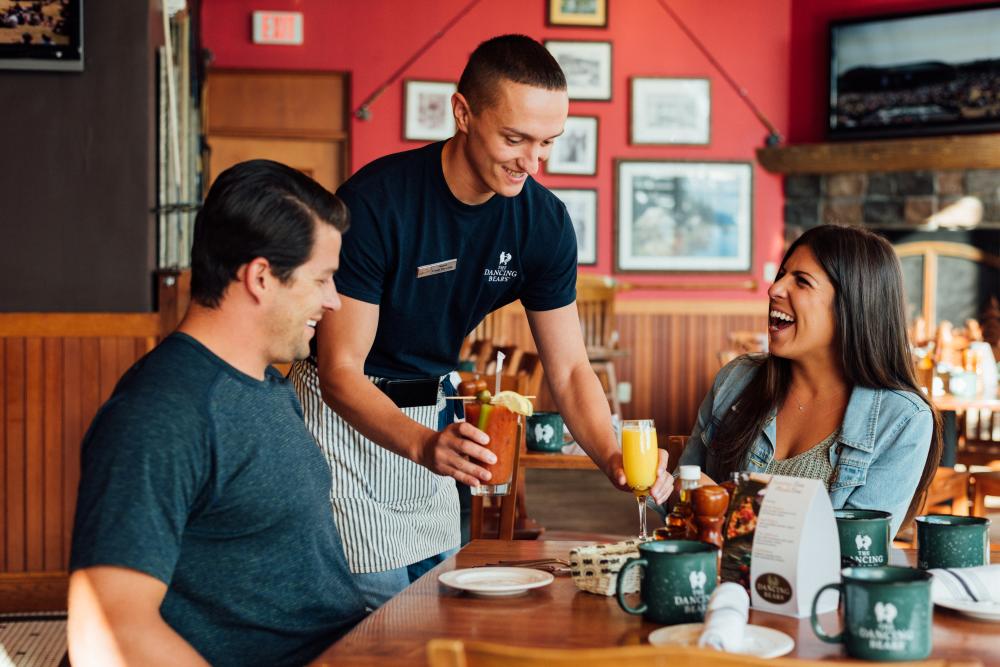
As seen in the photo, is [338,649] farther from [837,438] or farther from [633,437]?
[837,438]

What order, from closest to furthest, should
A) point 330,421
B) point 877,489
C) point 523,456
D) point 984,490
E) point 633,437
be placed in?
1. point 633,437
2. point 877,489
3. point 330,421
4. point 523,456
5. point 984,490

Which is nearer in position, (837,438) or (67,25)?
(837,438)

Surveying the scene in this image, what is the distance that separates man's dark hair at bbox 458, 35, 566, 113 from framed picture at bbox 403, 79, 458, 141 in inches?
253

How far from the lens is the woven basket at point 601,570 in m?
1.62

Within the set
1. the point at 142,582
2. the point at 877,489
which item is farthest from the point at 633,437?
the point at 142,582

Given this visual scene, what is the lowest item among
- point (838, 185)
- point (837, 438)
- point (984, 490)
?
point (984, 490)

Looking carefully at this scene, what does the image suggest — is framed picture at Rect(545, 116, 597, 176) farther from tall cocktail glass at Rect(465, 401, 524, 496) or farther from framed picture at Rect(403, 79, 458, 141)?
tall cocktail glass at Rect(465, 401, 524, 496)

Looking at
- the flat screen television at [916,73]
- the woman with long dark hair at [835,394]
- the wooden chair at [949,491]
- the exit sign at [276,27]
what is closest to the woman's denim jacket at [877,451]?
the woman with long dark hair at [835,394]

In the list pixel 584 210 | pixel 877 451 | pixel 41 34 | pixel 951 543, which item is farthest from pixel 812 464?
pixel 584 210

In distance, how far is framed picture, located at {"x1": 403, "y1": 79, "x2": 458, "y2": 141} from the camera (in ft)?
28.2

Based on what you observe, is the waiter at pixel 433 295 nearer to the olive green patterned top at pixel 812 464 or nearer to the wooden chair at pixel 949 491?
the olive green patterned top at pixel 812 464

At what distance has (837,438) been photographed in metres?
2.28

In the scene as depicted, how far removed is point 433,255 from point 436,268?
1.1 inches

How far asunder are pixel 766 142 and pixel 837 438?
687 cm
